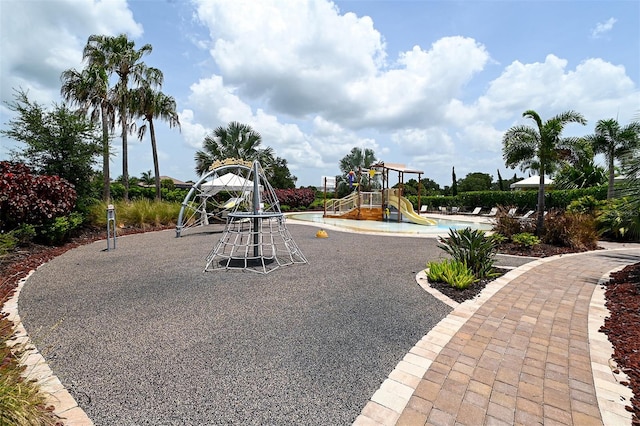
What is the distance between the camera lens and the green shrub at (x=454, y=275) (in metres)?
4.66

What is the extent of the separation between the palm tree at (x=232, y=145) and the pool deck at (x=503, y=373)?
19774 mm

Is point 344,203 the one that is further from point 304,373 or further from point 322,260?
point 304,373

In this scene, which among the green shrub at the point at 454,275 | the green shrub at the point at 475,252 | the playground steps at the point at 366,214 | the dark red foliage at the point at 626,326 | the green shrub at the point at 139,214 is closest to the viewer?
the dark red foliage at the point at 626,326

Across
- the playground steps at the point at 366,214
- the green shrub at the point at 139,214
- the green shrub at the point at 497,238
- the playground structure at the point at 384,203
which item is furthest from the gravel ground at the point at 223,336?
the playground steps at the point at 366,214

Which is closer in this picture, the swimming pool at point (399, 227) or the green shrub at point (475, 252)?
the green shrub at point (475, 252)

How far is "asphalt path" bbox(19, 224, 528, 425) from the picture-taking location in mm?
2123

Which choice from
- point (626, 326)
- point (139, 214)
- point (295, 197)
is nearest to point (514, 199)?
point (295, 197)

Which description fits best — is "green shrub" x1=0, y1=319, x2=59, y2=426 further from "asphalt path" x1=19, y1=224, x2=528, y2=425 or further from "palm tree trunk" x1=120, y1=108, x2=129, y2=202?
"palm tree trunk" x1=120, y1=108, x2=129, y2=202

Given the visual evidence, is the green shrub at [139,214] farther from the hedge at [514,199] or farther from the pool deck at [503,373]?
the hedge at [514,199]

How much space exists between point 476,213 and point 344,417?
2490 centimetres

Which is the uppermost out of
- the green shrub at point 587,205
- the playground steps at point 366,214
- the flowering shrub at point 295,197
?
the flowering shrub at point 295,197

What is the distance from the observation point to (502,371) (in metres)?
2.49

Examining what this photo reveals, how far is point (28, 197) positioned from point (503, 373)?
33.3ft

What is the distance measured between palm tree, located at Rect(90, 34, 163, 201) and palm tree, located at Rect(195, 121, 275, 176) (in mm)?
6806
